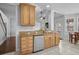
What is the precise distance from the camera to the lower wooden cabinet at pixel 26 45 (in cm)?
477

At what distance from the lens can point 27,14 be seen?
4938 millimetres

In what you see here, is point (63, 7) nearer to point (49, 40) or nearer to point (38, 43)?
point (49, 40)

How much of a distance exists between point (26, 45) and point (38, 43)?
Result: 552mm

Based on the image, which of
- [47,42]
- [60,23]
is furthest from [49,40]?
[60,23]

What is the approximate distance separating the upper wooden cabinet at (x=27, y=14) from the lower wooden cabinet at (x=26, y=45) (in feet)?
1.89

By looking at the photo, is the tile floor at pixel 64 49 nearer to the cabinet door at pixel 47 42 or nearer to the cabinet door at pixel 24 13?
the cabinet door at pixel 47 42

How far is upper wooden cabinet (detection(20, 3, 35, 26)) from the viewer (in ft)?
15.9

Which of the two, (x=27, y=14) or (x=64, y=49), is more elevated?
(x=27, y=14)

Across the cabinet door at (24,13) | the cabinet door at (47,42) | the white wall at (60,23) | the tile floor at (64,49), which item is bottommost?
the tile floor at (64,49)

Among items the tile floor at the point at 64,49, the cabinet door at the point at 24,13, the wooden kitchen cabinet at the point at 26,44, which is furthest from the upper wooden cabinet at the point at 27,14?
the tile floor at the point at 64,49

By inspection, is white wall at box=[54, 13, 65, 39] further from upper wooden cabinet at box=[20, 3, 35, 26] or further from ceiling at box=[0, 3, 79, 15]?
upper wooden cabinet at box=[20, 3, 35, 26]

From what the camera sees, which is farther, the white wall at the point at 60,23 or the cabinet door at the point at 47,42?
the cabinet door at the point at 47,42
